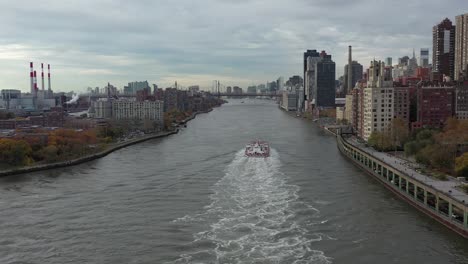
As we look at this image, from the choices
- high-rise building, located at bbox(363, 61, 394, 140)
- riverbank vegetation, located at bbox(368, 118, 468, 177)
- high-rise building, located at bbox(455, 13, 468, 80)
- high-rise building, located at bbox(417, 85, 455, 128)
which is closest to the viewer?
riverbank vegetation, located at bbox(368, 118, 468, 177)

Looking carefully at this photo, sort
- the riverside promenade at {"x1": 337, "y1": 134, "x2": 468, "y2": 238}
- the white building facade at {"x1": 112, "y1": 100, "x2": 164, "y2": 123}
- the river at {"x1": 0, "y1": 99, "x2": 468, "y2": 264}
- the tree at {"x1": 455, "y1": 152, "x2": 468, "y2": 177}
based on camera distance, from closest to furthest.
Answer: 1. the river at {"x1": 0, "y1": 99, "x2": 468, "y2": 264}
2. the riverside promenade at {"x1": 337, "y1": 134, "x2": 468, "y2": 238}
3. the tree at {"x1": 455, "y1": 152, "x2": 468, "y2": 177}
4. the white building facade at {"x1": 112, "y1": 100, "x2": 164, "y2": 123}

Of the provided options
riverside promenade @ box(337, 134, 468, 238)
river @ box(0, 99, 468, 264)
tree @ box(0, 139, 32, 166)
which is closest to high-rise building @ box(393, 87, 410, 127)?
riverside promenade @ box(337, 134, 468, 238)

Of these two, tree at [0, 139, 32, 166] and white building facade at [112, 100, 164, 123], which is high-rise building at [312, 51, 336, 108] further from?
→ tree at [0, 139, 32, 166]

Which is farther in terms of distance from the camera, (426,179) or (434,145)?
(434,145)

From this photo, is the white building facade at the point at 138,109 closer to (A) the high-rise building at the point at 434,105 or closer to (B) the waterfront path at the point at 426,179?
(A) the high-rise building at the point at 434,105

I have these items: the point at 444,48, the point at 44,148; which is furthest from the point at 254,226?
the point at 444,48

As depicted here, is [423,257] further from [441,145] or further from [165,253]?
[441,145]

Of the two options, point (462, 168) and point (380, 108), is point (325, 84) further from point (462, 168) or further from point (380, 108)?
point (462, 168)
